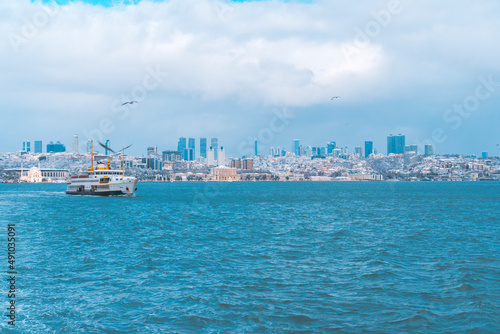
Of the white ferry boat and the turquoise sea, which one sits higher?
the white ferry boat

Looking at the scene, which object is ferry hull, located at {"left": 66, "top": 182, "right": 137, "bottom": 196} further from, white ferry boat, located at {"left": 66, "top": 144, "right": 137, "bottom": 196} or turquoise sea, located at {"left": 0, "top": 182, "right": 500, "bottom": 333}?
turquoise sea, located at {"left": 0, "top": 182, "right": 500, "bottom": 333}

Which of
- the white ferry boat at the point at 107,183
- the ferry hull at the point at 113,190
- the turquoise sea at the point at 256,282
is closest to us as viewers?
the turquoise sea at the point at 256,282

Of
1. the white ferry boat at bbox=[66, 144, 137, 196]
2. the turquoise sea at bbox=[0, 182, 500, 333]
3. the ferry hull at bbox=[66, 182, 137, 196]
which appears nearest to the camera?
the turquoise sea at bbox=[0, 182, 500, 333]

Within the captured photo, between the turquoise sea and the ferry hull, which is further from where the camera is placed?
the ferry hull

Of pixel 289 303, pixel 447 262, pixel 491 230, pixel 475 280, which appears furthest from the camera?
pixel 491 230

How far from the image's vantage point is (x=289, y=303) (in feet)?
39.4

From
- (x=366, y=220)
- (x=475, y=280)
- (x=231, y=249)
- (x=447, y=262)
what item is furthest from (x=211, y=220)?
(x=475, y=280)

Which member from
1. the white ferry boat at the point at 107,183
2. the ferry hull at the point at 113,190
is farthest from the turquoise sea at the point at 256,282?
the white ferry boat at the point at 107,183

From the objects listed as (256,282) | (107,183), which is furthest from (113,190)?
(256,282)

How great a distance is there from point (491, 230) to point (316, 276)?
1928 centimetres

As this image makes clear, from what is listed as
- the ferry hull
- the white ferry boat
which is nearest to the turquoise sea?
the ferry hull

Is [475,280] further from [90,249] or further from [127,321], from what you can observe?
[90,249]

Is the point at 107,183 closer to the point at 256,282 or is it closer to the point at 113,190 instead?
the point at 113,190

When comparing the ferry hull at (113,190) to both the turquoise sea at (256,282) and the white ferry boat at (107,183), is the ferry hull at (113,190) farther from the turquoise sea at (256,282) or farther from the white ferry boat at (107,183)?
Answer: the turquoise sea at (256,282)
